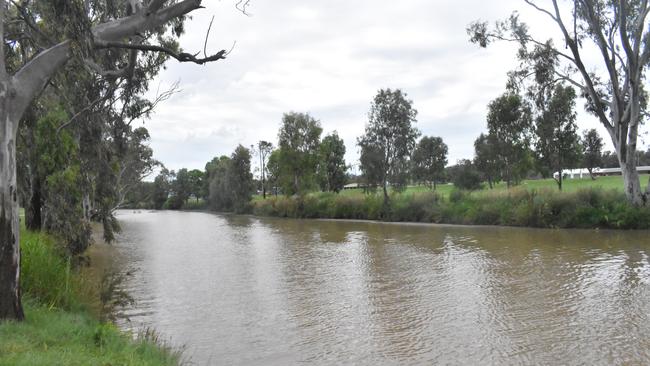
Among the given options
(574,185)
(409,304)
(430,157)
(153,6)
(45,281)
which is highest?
(430,157)

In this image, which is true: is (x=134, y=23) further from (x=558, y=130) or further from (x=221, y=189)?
(x=221, y=189)

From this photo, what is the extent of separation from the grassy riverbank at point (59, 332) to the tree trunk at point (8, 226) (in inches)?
10.7

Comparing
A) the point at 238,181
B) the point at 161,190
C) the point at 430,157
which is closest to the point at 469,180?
the point at 430,157

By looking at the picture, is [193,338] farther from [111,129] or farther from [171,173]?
[171,173]

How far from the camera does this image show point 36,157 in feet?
38.8

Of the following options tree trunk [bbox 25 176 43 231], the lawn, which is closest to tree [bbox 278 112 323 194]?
the lawn

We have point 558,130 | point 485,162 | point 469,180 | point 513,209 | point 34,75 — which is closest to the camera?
point 34,75

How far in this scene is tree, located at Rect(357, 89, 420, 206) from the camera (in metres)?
37.8

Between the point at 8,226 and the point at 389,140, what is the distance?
3424 cm

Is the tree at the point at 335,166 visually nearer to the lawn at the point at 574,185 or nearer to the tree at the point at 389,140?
the lawn at the point at 574,185

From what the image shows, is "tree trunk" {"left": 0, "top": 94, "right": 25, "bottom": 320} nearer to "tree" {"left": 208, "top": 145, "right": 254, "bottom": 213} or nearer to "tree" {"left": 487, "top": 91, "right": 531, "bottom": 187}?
"tree" {"left": 487, "top": 91, "right": 531, "bottom": 187}

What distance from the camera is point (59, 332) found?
543cm

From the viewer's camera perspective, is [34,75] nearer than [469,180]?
Yes

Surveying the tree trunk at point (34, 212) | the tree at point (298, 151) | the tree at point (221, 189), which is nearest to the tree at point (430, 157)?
the tree at point (298, 151)
